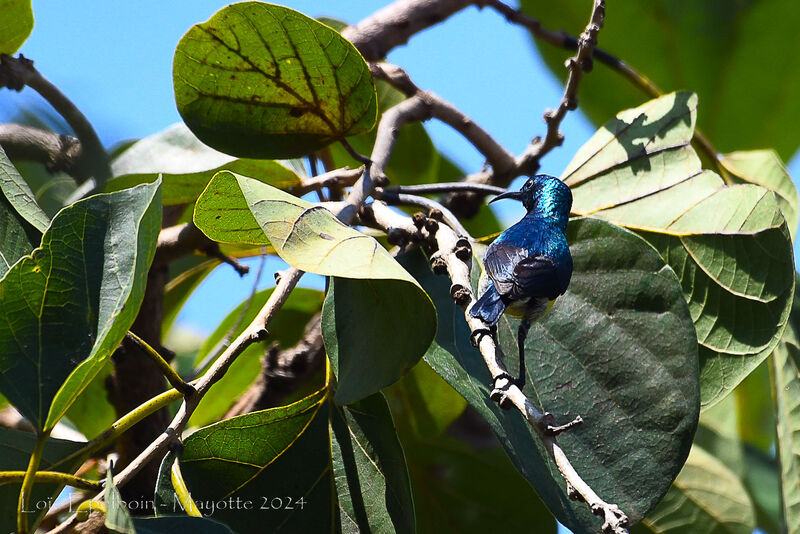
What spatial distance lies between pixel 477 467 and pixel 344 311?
0.73 metres

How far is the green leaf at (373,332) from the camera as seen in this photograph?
82 cm

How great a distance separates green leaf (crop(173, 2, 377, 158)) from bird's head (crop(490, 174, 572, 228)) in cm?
24

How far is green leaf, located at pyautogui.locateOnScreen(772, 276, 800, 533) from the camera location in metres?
1.30

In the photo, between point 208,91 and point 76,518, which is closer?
point 76,518

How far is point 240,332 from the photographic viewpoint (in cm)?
154

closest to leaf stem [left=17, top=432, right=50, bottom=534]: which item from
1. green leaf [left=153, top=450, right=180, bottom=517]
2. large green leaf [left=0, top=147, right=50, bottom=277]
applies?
green leaf [left=153, top=450, right=180, bottom=517]

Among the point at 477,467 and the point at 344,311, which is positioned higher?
the point at 344,311

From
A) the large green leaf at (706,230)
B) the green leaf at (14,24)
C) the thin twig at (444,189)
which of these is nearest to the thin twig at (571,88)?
the large green leaf at (706,230)

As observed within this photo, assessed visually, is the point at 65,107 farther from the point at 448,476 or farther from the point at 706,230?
the point at 706,230

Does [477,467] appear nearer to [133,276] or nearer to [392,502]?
[392,502]

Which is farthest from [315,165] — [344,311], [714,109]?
[714,109]

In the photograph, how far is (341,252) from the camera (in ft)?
2.54

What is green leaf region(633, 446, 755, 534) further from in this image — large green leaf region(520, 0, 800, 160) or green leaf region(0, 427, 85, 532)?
green leaf region(0, 427, 85, 532)

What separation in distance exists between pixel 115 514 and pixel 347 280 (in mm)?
326
